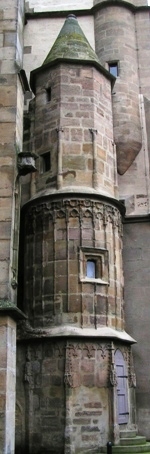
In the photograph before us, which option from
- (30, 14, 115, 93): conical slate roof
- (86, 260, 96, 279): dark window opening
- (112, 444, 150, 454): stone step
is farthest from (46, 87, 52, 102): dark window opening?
(112, 444, 150, 454): stone step

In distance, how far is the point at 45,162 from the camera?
52.1ft

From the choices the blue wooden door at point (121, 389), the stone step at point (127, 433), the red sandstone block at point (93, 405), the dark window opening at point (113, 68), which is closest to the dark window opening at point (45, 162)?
the dark window opening at point (113, 68)

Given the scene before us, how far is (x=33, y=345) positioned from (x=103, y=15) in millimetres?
11743

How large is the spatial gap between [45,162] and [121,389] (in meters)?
6.23

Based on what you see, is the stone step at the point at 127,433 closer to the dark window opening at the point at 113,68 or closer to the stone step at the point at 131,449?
the stone step at the point at 131,449

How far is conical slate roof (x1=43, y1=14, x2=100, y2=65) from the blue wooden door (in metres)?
8.26

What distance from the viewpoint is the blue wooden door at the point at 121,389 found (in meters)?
13.6

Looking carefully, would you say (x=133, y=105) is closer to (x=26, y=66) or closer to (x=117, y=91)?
(x=117, y=91)

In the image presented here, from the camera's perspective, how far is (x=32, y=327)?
46.0ft

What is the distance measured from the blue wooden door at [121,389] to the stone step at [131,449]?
2.23 feet

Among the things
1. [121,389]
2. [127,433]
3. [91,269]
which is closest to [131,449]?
[127,433]

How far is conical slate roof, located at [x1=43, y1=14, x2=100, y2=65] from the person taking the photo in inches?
654

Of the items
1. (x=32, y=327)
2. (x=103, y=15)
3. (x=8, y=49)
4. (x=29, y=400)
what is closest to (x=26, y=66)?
(x=103, y=15)

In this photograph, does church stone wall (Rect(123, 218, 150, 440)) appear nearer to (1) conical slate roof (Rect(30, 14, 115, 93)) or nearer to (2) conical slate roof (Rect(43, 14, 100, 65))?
(1) conical slate roof (Rect(30, 14, 115, 93))
